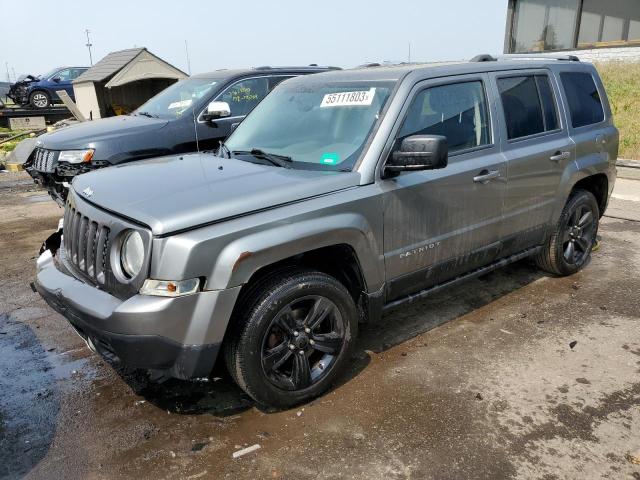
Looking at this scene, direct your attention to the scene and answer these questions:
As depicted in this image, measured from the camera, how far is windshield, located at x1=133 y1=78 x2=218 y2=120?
6.69 metres

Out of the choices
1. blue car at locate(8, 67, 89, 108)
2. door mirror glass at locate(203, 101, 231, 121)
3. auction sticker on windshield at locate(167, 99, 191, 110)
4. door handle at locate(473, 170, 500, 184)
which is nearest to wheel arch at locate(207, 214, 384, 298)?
door handle at locate(473, 170, 500, 184)

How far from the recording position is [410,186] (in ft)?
11.0

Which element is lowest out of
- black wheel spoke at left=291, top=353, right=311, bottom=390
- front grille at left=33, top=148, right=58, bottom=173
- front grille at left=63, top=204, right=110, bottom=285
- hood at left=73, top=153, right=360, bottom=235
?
black wheel spoke at left=291, top=353, right=311, bottom=390

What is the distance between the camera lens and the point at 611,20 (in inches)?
627

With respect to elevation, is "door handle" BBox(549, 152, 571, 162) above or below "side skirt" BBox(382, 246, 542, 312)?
above

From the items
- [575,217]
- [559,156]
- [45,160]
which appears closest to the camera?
[559,156]

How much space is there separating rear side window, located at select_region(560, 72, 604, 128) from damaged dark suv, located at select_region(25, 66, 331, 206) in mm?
3207

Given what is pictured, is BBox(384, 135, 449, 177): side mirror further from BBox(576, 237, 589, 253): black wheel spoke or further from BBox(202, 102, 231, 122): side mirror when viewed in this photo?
BBox(202, 102, 231, 122): side mirror

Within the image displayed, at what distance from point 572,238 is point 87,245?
415 centimetres

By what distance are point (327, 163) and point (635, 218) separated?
5681 millimetres

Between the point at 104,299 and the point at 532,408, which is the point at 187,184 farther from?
the point at 532,408

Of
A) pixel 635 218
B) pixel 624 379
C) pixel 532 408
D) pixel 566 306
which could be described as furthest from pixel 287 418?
pixel 635 218

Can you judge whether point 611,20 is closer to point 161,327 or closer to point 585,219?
point 585,219

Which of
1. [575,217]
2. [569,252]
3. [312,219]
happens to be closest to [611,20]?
[575,217]
